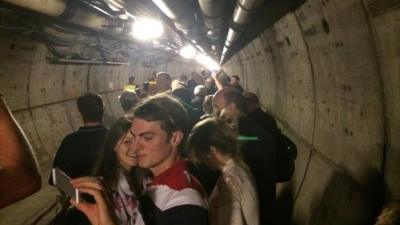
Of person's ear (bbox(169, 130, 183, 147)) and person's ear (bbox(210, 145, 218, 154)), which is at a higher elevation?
person's ear (bbox(169, 130, 183, 147))

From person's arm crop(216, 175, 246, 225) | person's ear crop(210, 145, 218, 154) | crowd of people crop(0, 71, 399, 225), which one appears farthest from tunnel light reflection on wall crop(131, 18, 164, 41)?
person's arm crop(216, 175, 246, 225)

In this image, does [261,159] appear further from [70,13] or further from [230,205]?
[70,13]

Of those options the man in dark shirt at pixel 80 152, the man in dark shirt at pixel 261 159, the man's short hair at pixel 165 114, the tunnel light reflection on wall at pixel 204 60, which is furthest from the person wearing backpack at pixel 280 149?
the tunnel light reflection on wall at pixel 204 60

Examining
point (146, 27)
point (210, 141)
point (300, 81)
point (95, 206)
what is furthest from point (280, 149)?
point (146, 27)

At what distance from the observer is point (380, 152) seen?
3.38 metres

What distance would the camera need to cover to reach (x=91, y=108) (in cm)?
460

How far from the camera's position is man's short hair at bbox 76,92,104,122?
4578mm

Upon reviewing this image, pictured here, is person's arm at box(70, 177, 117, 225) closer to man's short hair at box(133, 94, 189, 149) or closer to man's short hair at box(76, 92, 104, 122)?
man's short hair at box(133, 94, 189, 149)

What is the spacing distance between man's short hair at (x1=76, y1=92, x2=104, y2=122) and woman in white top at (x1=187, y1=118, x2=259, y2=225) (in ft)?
5.80

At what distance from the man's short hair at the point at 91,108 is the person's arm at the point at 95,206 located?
262 centimetres

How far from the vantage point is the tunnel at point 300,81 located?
3283mm

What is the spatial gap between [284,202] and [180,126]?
4268mm

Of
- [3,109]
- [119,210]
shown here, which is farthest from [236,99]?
[3,109]

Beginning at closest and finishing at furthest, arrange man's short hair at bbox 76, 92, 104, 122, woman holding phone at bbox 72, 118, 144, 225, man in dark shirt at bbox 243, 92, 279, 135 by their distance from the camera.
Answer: woman holding phone at bbox 72, 118, 144, 225 → man's short hair at bbox 76, 92, 104, 122 → man in dark shirt at bbox 243, 92, 279, 135
